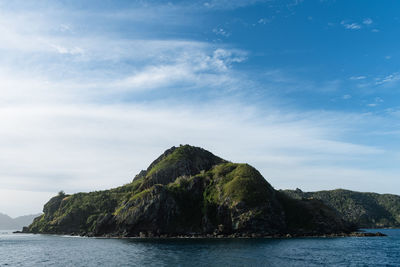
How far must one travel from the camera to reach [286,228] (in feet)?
652

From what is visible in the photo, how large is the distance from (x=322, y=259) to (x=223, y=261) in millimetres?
29802

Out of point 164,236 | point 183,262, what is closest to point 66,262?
point 183,262

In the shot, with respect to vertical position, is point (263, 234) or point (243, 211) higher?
point (243, 211)

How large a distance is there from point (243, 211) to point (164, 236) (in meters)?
53.0

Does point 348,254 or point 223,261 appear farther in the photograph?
point 348,254

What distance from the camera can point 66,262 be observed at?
312 ft

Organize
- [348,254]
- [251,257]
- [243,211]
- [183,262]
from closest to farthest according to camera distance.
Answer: [183,262] < [251,257] < [348,254] < [243,211]

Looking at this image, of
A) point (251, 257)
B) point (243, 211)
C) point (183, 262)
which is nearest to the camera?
point (183, 262)

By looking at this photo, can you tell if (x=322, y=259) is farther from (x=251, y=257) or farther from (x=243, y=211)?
(x=243, y=211)

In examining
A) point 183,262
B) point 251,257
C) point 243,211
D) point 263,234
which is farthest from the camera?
point 243,211

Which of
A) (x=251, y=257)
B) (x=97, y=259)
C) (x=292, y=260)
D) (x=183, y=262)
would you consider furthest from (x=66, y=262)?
(x=292, y=260)

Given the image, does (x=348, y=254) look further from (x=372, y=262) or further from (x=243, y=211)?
(x=243, y=211)

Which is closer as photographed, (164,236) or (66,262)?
(66,262)

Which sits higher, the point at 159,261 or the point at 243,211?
the point at 243,211
